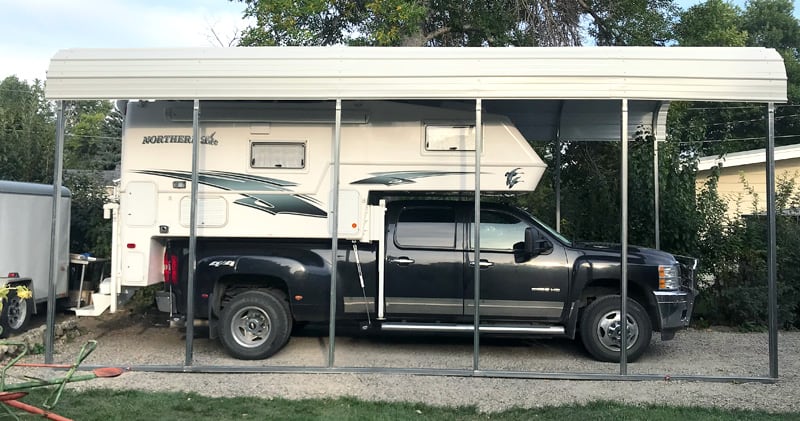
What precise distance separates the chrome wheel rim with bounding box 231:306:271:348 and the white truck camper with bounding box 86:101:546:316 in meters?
0.93

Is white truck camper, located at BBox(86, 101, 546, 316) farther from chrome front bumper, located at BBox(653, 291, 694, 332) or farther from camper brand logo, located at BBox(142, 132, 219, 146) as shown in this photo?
chrome front bumper, located at BBox(653, 291, 694, 332)

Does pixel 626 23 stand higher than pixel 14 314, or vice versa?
pixel 626 23

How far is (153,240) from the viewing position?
8.16 metres

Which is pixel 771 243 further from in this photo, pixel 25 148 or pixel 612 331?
pixel 25 148

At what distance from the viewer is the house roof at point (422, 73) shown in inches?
280

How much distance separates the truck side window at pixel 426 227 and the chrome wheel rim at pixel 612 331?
6.41ft

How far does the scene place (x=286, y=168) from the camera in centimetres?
816

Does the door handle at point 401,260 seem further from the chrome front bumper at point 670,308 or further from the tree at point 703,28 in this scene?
the tree at point 703,28

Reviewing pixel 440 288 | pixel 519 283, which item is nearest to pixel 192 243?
pixel 440 288

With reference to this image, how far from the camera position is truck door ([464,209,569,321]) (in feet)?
26.1

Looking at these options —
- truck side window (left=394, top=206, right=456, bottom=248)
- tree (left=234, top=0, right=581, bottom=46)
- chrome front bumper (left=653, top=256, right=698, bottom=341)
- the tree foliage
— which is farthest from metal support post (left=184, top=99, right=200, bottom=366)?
tree (left=234, top=0, right=581, bottom=46)

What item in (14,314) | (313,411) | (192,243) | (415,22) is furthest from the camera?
(415,22)

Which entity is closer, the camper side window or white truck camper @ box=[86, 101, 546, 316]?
white truck camper @ box=[86, 101, 546, 316]

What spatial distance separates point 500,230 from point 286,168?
264cm
